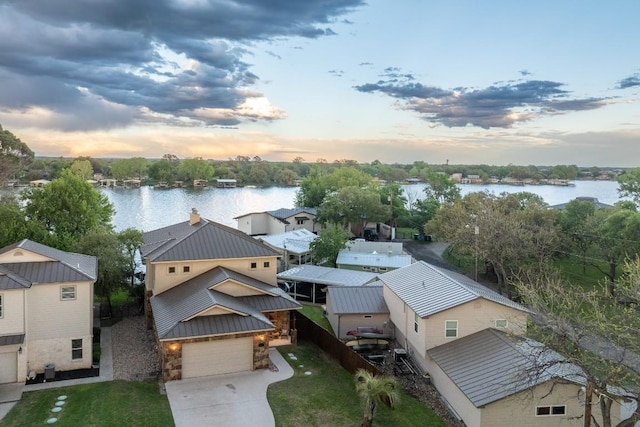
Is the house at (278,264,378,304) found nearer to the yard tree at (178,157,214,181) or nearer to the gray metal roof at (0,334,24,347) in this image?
the gray metal roof at (0,334,24,347)

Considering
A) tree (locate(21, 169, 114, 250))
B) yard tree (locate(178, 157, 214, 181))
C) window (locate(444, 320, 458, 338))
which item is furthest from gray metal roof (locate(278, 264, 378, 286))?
yard tree (locate(178, 157, 214, 181))

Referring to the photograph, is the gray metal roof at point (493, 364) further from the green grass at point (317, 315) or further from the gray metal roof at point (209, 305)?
the green grass at point (317, 315)

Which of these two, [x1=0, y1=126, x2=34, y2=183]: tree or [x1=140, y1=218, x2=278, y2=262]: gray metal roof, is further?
[x1=0, y1=126, x2=34, y2=183]: tree

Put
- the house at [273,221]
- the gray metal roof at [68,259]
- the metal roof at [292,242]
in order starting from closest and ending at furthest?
the gray metal roof at [68,259], the metal roof at [292,242], the house at [273,221]

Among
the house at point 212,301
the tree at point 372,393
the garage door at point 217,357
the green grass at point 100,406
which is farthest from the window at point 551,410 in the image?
the green grass at point 100,406

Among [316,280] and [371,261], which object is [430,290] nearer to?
[316,280]
